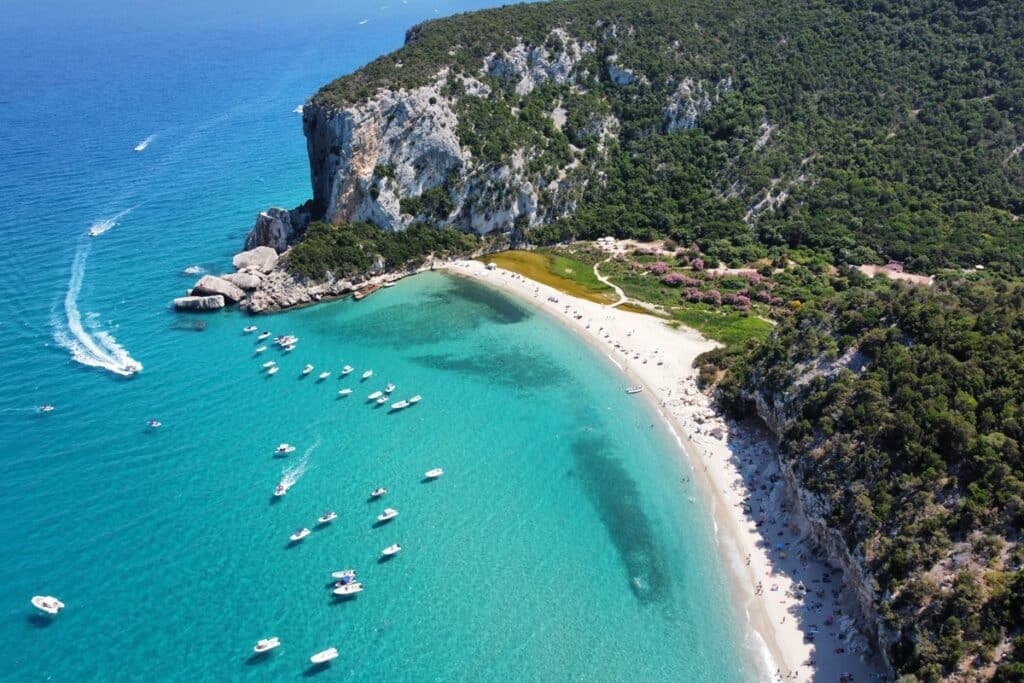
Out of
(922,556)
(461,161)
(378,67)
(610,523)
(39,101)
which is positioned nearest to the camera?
(922,556)

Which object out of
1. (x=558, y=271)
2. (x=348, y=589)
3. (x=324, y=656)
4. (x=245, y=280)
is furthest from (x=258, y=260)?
(x=324, y=656)

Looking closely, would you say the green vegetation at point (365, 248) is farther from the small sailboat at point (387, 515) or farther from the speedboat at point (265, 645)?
the speedboat at point (265, 645)

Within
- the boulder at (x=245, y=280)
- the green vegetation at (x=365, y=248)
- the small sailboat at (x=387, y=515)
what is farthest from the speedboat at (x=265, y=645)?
the green vegetation at (x=365, y=248)

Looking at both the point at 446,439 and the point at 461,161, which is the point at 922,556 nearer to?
the point at 446,439

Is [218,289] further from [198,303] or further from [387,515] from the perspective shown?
[387,515]

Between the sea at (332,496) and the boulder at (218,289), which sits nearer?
the sea at (332,496)

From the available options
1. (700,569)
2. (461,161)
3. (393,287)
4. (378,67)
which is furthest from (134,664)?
(378,67)
